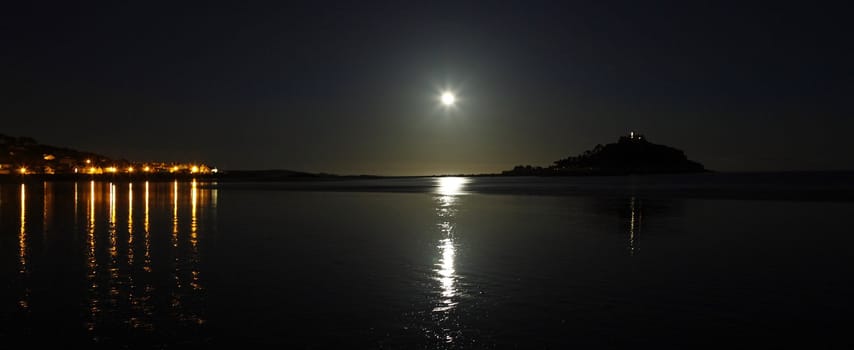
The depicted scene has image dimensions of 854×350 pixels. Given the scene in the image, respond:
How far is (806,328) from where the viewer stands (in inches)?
373

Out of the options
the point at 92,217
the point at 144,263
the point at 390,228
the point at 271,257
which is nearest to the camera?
the point at 144,263

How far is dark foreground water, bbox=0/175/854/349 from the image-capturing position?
914 centimetres

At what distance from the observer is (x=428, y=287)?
41.4ft

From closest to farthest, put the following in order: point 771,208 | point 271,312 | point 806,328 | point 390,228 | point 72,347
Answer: point 72,347
point 806,328
point 271,312
point 390,228
point 771,208

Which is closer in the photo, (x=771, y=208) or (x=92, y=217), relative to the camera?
(x=92, y=217)

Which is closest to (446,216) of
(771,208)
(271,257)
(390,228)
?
(390,228)

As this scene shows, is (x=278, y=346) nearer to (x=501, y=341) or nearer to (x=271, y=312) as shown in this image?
(x=271, y=312)

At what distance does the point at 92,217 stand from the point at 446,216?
1882 centimetres

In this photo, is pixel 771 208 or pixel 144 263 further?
pixel 771 208

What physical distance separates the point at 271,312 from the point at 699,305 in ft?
26.3

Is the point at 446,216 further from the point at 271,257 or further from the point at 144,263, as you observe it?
the point at 144,263

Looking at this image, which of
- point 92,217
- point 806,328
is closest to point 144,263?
point 806,328

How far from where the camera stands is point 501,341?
8.76m

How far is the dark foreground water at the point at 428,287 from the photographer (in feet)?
30.0
